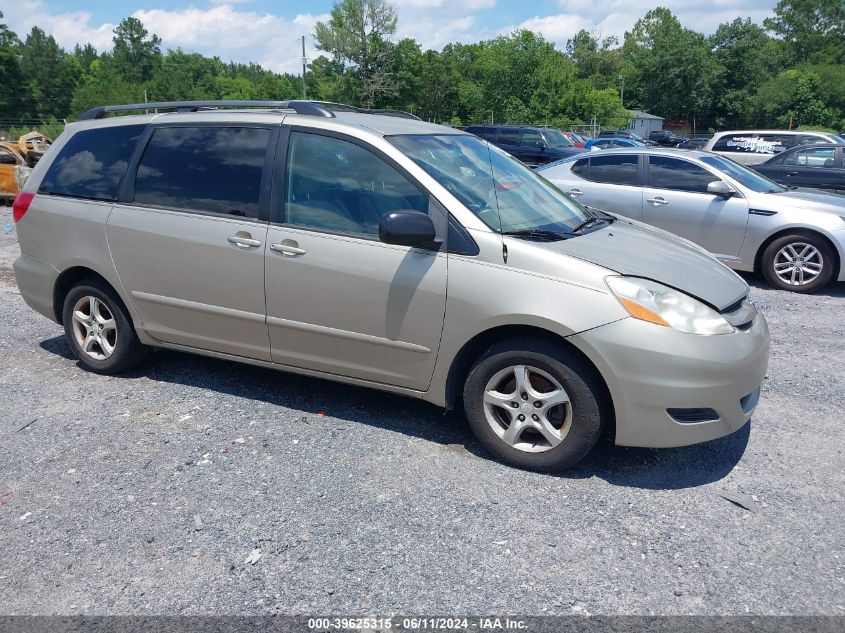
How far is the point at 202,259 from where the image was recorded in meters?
4.41

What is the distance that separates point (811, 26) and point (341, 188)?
120625 millimetres

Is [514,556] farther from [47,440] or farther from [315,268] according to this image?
[47,440]

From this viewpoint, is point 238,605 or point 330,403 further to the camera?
point 330,403

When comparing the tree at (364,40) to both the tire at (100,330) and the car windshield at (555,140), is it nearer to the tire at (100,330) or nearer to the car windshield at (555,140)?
the car windshield at (555,140)

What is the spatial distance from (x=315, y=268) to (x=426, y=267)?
26.9 inches

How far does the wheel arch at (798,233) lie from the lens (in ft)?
25.6

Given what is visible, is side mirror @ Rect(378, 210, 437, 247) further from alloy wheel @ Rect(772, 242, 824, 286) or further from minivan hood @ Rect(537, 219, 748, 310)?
alloy wheel @ Rect(772, 242, 824, 286)

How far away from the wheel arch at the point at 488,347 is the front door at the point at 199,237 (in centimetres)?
122

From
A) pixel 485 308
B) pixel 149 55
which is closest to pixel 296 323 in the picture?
pixel 485 308

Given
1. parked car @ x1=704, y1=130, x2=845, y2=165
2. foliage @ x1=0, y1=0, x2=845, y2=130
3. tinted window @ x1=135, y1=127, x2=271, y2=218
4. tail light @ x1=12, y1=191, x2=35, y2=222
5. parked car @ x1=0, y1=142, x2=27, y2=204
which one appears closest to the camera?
tinted window @ x1=135, y1=127, x2=271, y2=218

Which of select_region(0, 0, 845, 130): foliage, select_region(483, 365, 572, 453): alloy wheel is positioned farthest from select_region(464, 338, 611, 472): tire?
select_region(0, 0, 845, 130): foliage

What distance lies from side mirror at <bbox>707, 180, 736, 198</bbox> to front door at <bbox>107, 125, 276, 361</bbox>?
588 centimetres

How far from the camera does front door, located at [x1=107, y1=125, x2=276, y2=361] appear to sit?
4312 mm

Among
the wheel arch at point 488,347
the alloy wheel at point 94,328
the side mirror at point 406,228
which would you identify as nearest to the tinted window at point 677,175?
the wheel arch at point 488,347
